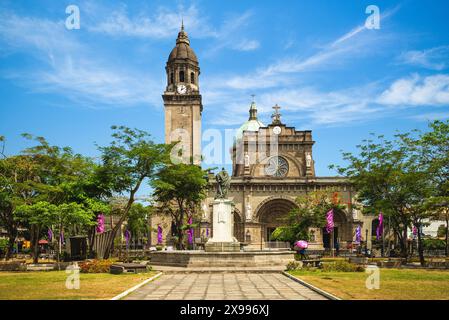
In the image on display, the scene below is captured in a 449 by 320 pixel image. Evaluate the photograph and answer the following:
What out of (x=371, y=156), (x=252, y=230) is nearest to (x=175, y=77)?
(x=252, y=230)

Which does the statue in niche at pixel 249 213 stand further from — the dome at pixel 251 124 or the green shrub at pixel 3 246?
the green shrub at pixel 3 246

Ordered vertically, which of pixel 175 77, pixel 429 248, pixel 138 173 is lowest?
pixel 429 248

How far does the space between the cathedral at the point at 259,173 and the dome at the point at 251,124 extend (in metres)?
13.2

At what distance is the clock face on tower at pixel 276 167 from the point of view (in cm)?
6725

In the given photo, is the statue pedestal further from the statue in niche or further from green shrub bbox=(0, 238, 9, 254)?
the statue in niche

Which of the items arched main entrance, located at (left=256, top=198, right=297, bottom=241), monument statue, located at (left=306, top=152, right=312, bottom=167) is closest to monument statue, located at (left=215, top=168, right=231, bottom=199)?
arched main entrance, located at (left=256, top=198, right=297, bottom=241)

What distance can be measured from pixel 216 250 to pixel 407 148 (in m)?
16.2

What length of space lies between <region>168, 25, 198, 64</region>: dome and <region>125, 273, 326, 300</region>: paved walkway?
47535 mm

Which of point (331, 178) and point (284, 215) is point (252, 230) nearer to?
point (284, 215)

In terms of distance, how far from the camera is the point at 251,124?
8419 cm

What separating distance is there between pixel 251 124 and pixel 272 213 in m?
23.0

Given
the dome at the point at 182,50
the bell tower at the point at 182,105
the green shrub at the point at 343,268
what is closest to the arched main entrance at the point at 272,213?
the bell tower at the point at 182,105
